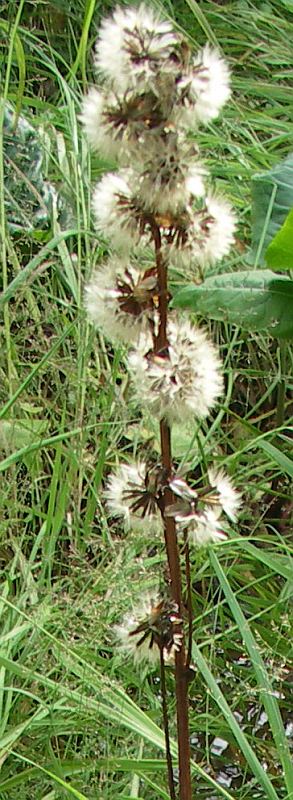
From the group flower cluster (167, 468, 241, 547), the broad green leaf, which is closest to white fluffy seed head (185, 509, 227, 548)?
flower cluster (167, 468, 241, 547)

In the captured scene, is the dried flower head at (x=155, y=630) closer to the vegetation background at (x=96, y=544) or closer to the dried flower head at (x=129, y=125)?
the vegetation background at (x=96, y=544)

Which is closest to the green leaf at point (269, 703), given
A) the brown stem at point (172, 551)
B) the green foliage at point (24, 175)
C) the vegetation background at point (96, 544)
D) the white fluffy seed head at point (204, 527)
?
the vegetation background at point (96, 544)

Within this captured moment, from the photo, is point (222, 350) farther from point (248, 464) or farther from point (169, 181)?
point (169, 181)

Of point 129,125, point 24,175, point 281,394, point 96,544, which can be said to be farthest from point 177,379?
point 24,175

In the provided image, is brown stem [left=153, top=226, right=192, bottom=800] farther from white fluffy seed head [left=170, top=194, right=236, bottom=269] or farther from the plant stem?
the plant stem

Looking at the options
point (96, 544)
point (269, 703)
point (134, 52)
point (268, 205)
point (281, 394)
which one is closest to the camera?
point (134, 52)

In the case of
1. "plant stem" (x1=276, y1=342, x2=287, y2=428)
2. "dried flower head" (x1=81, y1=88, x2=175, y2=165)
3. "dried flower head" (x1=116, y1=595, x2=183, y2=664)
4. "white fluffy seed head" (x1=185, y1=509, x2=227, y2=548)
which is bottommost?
"dried flower head" (x1=116, y1=595, x2=183, y2=664)

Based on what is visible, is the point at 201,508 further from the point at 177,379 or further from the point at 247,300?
the point at 247,300

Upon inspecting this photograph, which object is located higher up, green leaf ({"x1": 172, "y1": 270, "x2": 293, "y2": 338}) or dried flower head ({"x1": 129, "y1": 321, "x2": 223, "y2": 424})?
green leaf ({"x1": 172, "y1": 270, "x2": 293, "y2": 338})
